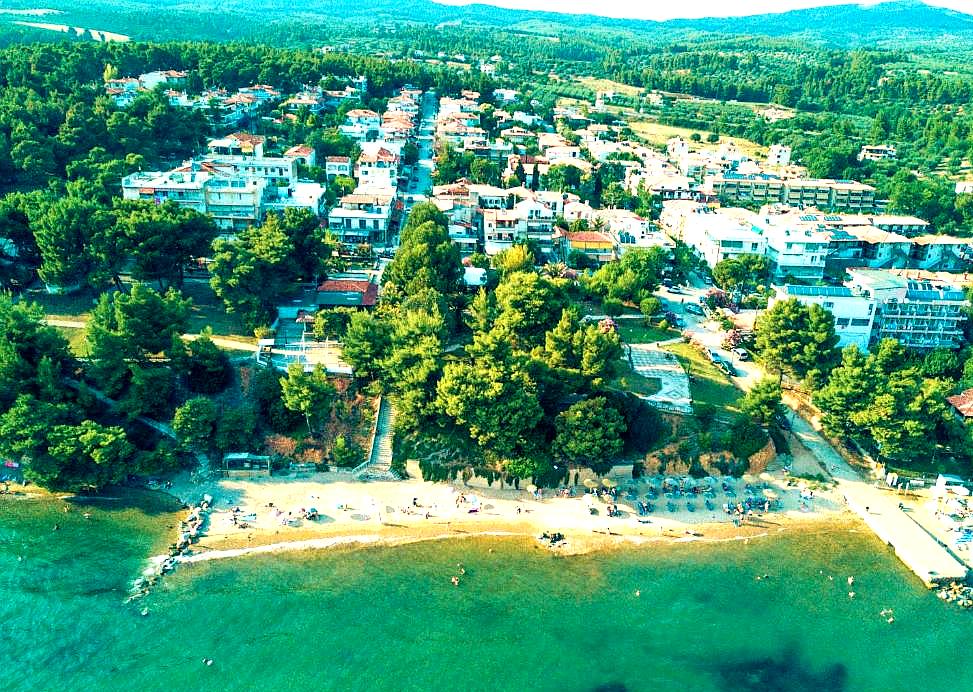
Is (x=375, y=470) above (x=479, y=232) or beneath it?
beneath

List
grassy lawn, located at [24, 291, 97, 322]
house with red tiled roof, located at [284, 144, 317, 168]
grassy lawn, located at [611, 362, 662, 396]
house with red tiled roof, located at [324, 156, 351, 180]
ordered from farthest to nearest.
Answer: house with red tiled roof, located at [324, 156, 351, 180] → house with red tiled roof, located at [284, 144, 317, 168] → grassy lawn, located at [24, 291, 97, 322] → grassy lawn, located at [611, 362, 662, 396]

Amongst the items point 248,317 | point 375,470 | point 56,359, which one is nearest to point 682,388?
point 375,470

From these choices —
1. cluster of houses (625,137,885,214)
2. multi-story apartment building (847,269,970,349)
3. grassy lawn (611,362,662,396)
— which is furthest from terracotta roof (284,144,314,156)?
multi-story apartment building (847,269,970,349)

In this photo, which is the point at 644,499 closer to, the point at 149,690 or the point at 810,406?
the point at 810,406

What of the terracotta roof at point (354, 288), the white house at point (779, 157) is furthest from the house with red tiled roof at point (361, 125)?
the white house at point (779, 157)

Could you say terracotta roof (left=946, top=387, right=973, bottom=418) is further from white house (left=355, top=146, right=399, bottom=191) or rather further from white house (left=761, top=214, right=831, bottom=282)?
white house (left=355, top=146, right=399, bottom=191)

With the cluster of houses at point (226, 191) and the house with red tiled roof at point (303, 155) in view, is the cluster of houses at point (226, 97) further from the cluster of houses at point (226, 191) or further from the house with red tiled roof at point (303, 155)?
the cluster of houses at point (226, 191)

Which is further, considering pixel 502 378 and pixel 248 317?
pixel 248 317
